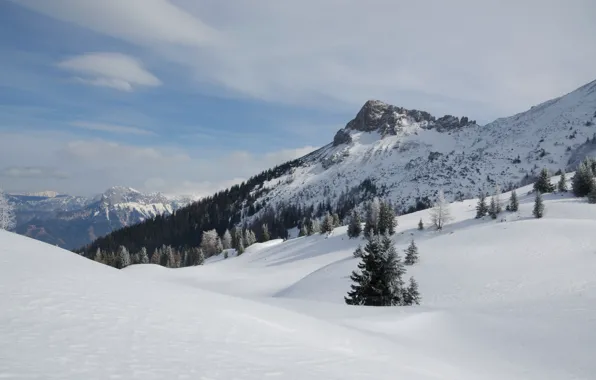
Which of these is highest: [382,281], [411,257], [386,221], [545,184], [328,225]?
[545,184]

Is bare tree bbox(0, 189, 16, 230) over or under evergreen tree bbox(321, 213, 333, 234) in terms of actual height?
over

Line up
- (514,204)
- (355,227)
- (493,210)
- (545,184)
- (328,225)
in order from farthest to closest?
(328,225), (545,184), (355,227), (514,204), (493,210)

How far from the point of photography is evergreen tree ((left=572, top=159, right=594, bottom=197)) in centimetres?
6225

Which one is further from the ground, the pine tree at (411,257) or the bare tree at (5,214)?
the bare tree at (5,214)

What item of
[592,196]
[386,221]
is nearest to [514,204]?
[592,196]

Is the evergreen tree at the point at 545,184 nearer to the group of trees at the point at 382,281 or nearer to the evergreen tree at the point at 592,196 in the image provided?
the evergreen tree at the point at 592,196

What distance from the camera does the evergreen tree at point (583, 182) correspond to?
6225 cm

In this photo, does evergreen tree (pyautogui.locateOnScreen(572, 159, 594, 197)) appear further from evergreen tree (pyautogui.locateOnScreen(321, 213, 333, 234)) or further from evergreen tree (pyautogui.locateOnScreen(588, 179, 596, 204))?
evergreen tree (pyautogui.locateOnScreen(321, 213, 333, 234))

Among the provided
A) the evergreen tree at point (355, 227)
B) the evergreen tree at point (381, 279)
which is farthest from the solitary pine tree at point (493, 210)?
the evergreen tree at point (381, 279)

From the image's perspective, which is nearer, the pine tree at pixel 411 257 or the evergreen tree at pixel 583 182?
the pine tree at pixel 411 257

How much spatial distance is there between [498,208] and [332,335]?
58.0m

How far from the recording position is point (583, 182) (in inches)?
2482

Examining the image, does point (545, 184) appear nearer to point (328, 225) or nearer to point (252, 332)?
point (328, 225)

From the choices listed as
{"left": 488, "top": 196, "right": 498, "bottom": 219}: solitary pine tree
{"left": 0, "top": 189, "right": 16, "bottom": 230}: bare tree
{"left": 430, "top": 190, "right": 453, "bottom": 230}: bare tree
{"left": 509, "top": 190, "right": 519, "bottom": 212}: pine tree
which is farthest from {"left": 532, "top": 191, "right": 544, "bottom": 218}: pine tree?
{"left": 0, "top": 189, "right": 16, "bottom": 230}: bare tree
